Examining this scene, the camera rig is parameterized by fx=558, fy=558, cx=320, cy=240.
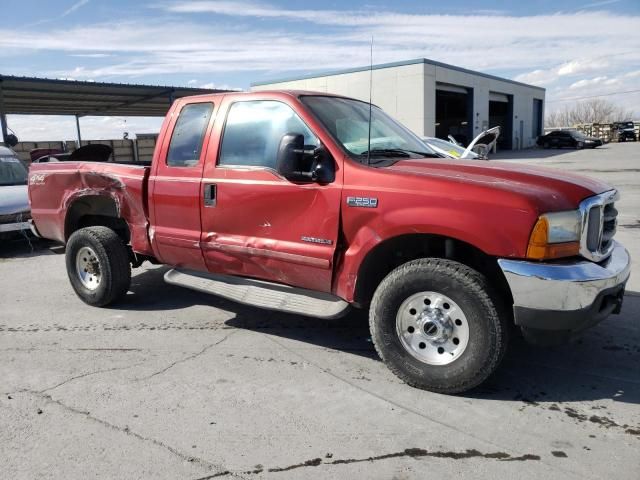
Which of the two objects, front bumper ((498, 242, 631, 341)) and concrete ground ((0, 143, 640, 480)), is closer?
concrete ground ((0, 143, 640, 480))

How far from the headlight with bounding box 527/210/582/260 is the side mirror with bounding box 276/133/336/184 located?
4.60ft

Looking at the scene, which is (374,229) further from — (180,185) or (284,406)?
(180,185)

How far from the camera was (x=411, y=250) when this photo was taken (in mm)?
3971

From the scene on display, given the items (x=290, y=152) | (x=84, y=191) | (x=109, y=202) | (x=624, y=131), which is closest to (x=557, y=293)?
(x=290, y=152)

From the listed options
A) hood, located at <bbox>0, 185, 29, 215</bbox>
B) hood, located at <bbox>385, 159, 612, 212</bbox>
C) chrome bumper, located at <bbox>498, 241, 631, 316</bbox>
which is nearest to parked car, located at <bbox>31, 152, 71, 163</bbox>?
hood, located at <bbox>0, 185, 29, 215</bbox>

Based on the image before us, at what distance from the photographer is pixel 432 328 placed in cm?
362

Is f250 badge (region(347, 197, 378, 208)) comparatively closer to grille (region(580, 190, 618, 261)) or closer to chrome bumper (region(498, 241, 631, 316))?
chrome bumper (region(498, 241, 631, 316))

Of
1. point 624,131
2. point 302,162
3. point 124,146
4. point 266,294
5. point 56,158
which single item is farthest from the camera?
point 624,131

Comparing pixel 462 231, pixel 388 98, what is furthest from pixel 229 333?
pixel 388 98

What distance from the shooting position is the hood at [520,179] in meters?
3.30

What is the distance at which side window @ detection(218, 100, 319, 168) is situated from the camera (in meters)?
4.28

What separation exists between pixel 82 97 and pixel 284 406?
2384cm

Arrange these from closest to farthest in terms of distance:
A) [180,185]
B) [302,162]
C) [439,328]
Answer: [439,328] → [302,162] → [180,185]

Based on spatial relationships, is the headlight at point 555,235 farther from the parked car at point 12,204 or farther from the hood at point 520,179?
the parked car at point 12,204
